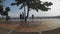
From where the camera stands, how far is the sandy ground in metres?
2.65

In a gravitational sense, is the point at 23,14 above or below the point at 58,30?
above

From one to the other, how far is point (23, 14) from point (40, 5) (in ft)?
1.32

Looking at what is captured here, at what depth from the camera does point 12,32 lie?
8.71 feet

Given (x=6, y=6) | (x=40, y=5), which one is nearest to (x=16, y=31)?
(x=6, y=6)

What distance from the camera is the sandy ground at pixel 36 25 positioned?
2.65m

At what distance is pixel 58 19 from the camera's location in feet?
8.78

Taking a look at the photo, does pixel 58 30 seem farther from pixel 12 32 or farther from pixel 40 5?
pixel 12 32

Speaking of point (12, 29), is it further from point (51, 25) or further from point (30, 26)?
point (51, 25)

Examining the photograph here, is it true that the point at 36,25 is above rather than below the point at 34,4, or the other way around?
below

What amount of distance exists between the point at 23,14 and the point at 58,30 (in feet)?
2.60

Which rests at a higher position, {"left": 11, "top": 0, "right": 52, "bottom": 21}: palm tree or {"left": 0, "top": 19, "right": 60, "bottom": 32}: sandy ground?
{"left": 11, "top": 0, "right": 52, "bottom": 21}: palm tree

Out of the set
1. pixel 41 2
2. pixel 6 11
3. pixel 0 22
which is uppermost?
pixel 41 2

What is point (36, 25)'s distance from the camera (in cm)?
269

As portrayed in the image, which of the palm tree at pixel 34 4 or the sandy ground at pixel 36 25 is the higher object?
the palm tree at pixel 34 4
